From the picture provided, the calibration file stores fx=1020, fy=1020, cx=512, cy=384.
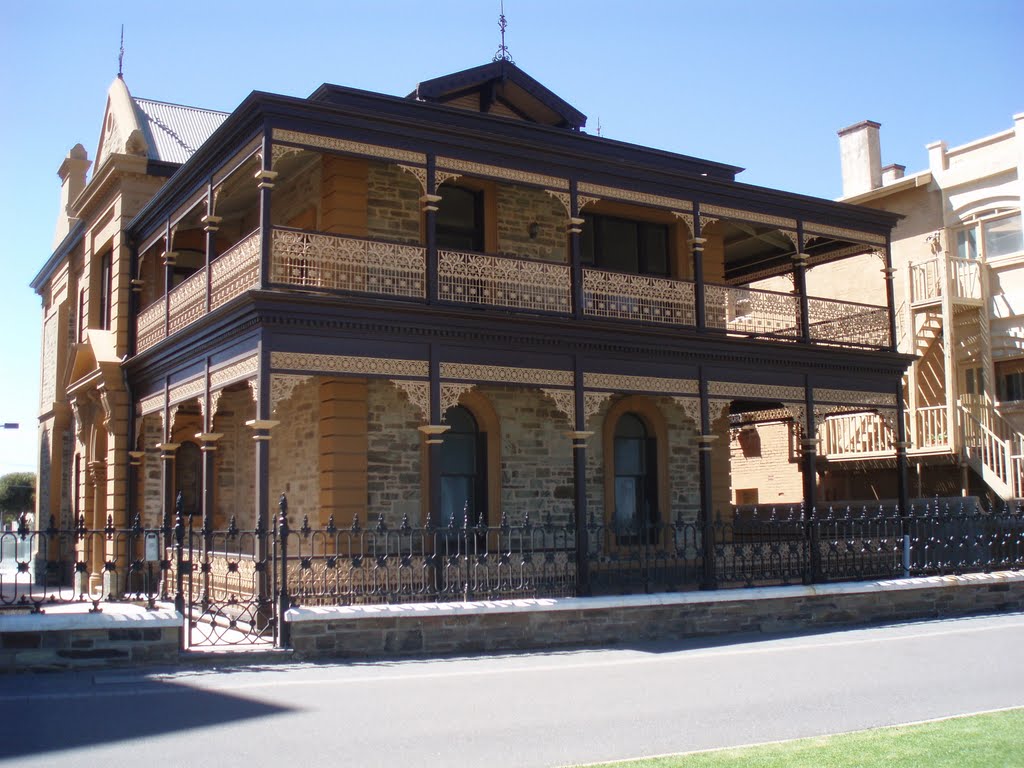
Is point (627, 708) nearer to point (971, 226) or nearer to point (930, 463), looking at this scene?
point (930, 463)

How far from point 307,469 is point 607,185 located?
20.4 ft

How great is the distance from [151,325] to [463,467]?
6.07 meters

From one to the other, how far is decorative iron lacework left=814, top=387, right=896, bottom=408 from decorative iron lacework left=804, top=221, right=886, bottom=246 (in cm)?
273

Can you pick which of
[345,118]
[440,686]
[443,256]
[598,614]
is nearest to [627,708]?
[440,686]

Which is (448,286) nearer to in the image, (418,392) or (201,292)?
(418,392)

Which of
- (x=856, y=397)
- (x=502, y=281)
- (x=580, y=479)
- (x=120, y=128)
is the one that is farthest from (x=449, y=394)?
(x=120, y=128)

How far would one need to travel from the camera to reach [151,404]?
17312 mm

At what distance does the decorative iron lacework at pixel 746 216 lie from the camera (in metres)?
16.4

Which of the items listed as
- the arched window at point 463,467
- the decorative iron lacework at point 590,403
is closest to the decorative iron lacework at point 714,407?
the decorative iron lacework at point 590,403

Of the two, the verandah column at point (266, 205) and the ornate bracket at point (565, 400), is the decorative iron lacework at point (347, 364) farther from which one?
the ornate bracket at point (565, 400)

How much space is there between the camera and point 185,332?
48.8 ft

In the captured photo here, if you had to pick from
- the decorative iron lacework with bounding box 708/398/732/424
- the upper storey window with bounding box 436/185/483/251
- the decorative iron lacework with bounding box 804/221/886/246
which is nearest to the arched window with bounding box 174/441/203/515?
the upper storey window with bounding box 436/185/483/251

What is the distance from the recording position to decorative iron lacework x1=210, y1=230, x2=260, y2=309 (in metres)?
13.4

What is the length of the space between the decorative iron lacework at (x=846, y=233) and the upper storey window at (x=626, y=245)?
2.72 meters
